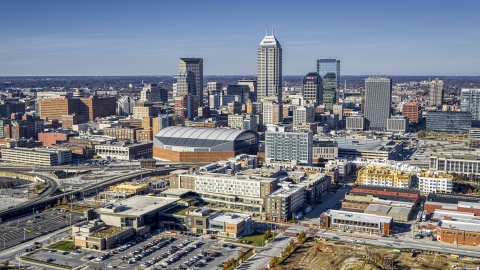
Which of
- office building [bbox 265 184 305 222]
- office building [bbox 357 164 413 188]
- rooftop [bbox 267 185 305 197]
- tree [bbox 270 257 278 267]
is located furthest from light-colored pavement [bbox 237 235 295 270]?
office building [bbox 357 164 413 188]

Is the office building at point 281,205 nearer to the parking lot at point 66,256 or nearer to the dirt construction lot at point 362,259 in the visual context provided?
the dirt construction lot at point 362,259

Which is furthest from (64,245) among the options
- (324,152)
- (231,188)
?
(324,152)

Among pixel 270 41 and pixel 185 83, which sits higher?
pixel 270 41

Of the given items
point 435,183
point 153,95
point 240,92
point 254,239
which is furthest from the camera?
point 240,92

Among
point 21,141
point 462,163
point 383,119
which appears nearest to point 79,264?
point 462,163

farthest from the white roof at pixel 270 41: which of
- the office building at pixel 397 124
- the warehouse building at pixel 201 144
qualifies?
the warehouse building at pixel 201 144

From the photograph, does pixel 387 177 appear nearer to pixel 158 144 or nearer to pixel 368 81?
pixel 158 144

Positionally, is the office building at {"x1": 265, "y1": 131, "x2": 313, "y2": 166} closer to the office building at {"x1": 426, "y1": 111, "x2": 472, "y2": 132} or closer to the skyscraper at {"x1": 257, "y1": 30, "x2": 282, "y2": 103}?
the office building at {"x1": 426, "y1": 111, "x2": 472, "y2": 132}

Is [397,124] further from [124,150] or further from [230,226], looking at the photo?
[230,226]
